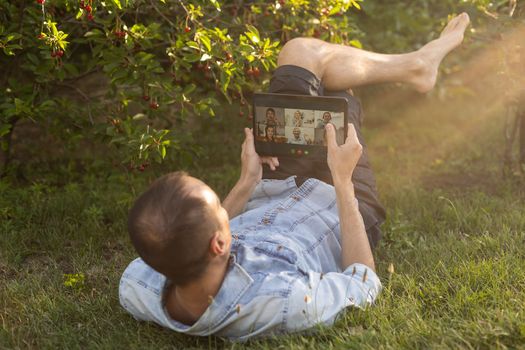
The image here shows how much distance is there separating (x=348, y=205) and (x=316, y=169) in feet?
1.56

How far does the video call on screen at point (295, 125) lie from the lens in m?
2.77

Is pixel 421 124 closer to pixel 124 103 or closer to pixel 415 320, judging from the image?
pixel 124 103

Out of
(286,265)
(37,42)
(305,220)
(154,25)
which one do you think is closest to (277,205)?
(305,220)

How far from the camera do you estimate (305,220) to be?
2.82 meters

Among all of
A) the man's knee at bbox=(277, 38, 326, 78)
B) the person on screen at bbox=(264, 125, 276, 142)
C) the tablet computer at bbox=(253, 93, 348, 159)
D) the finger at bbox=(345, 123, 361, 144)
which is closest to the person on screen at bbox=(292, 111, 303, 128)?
the tablet computer at bbox=(253, 93, 348, 159)

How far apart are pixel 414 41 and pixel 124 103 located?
2.74 metres

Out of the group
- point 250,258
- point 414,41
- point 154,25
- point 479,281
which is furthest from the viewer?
point 414,41

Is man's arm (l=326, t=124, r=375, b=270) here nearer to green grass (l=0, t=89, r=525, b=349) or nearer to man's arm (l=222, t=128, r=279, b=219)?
green grass (l=0, t=89, r=525, b=349)

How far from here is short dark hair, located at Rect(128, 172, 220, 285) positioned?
2.09 meters

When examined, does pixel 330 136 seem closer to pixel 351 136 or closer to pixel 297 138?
pixel 351 136

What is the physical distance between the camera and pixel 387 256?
10.6 feet

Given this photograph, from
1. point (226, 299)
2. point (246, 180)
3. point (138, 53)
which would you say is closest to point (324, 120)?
point (246, 180)

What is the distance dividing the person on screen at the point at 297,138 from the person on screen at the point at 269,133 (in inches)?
3.2

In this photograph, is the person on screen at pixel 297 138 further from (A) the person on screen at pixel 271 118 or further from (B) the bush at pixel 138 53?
(B) the bush at pixel 138 53
